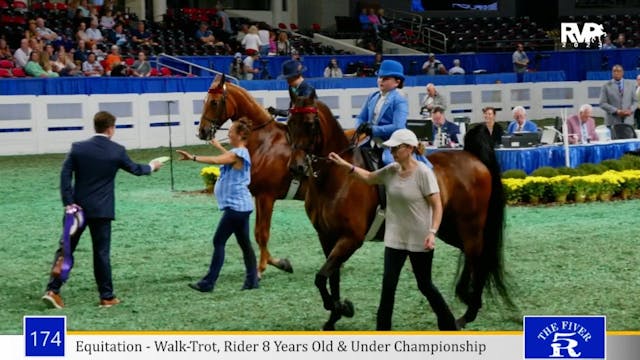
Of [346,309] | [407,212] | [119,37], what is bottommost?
[346,309]

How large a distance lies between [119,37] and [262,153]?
51.4 ft

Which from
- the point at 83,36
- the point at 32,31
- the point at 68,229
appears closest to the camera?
the point at 68,229

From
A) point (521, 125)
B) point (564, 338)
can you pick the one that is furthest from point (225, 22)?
point (564, 338)

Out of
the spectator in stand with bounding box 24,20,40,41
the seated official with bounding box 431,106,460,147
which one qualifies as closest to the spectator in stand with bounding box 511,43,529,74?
the spectator in stand with bounding box 24,20,40,41

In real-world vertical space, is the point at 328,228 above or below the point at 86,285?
above

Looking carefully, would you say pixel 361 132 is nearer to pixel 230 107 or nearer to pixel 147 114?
pixel 230 107

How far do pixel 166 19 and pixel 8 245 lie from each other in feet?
58.3

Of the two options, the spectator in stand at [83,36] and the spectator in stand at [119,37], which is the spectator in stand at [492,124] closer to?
the spectator in stand at [83,36]

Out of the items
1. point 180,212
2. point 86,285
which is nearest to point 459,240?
point 86,285

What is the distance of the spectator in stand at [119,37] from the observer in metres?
24.8

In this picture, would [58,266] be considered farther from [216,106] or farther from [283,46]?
[283,46]

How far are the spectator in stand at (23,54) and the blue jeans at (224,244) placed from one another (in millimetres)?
13803

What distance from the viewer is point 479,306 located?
7.82 meters

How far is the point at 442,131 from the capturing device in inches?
610
